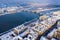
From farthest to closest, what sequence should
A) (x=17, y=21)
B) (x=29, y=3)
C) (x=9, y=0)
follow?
(x=9, y=0)
(x=29, y=3)
(x=17, y=21)

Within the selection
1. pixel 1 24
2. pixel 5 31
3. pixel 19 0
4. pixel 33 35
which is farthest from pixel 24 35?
pixel 19 0

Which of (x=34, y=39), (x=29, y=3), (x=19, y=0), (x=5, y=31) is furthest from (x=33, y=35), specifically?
(x=19, y=0)

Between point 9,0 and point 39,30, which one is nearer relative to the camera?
point 39,30

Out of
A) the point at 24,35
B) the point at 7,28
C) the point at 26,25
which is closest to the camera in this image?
the point at 24,35

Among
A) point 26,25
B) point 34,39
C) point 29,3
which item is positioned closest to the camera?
point 34,39

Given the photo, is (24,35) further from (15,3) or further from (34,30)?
(15,3)

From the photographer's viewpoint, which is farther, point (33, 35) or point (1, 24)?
point (1, 24)

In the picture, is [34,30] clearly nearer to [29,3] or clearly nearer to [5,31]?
[5,31]

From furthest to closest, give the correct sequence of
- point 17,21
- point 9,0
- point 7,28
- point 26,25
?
point 9,0 → point 17,21 → point 26,25 → point 7,28

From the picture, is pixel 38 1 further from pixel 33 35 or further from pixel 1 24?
pixel 33 35
